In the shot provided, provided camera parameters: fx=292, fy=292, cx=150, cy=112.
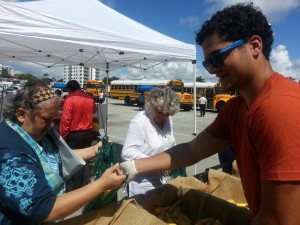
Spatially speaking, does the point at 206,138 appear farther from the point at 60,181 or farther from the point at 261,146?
the point at 60,181

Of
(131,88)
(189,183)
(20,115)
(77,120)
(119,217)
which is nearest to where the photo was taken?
(119,217)

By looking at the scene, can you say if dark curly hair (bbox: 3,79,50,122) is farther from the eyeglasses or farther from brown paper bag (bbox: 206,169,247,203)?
brown paper bag (bbox: 206,169,247,203)

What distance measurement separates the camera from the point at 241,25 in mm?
1229

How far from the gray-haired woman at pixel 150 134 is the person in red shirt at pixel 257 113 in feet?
3.19

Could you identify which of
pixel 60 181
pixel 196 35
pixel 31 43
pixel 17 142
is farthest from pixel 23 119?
pixel 31 43

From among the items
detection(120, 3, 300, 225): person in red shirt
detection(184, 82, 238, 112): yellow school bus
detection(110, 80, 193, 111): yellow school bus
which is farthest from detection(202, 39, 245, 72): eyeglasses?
detection(110, 80, 193, 111): yellow school bus

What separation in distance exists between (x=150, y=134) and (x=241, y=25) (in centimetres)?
168

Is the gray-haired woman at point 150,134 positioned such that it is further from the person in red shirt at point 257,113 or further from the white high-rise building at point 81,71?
the white high-rise building at point 81,71

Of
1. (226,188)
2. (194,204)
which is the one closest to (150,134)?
(226,188)

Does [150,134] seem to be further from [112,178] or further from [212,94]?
[212,94]

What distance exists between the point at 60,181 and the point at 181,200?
76 cm

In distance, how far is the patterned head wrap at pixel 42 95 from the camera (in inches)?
65.5

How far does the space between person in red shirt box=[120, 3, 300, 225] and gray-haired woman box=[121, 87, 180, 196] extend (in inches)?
38.3

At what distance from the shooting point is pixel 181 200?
6.12 ft
